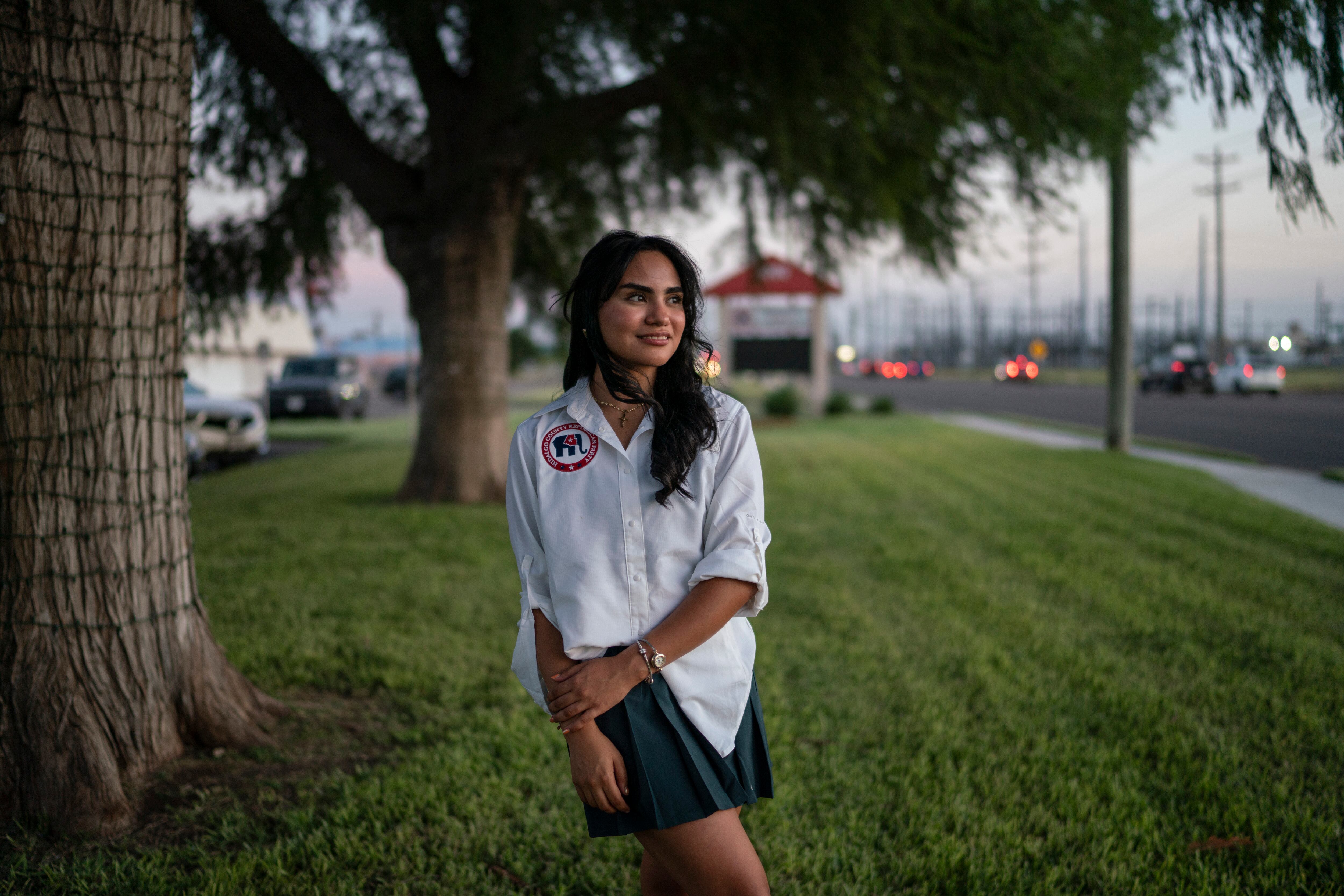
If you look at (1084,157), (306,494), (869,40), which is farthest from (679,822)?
(306,494)

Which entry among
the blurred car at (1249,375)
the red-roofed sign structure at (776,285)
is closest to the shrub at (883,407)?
the red-roofed sign structure at (776,285)

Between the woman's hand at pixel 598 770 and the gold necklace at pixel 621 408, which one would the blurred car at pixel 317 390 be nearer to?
the gold necklace at pixel 621 408

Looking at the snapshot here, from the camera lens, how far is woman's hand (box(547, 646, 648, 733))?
1735 millimetres

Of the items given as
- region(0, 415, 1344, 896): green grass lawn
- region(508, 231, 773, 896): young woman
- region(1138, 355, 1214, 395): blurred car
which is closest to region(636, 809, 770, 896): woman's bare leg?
region(508, 231, 773, 896): young woman

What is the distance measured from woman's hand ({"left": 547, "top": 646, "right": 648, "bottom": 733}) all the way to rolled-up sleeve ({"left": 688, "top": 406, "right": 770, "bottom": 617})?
21 cm

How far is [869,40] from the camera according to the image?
18.0ft

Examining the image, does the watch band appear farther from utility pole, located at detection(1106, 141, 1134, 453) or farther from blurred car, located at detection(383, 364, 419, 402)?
blurred car, located at detection(383, 364, 419, 402)

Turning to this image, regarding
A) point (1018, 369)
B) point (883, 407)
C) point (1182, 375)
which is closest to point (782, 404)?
point (883, 407)

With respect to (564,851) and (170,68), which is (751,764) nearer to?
(564,851)

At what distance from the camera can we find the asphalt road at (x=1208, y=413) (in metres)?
14.5

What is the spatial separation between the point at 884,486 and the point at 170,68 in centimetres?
874

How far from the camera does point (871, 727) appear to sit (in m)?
3.79

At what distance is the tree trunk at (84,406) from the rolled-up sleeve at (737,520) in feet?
7.14

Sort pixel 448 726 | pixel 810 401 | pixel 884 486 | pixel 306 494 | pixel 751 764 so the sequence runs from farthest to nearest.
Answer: pixel 810 401 → pixel 884 486 → pixel 306 494 → pixel 448 726 → pixel 751 764
